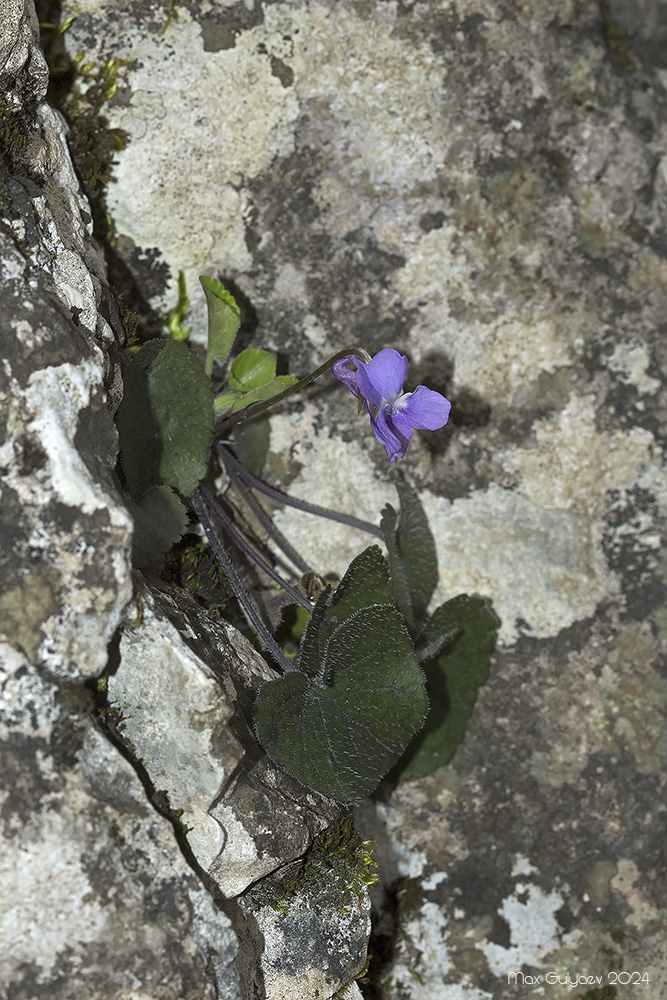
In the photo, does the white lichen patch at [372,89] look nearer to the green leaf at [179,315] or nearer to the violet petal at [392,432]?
the green leaf at [179,315]

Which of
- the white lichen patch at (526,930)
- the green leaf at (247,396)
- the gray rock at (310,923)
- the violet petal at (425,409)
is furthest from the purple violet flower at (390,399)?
the white lichen patch at (526,930)

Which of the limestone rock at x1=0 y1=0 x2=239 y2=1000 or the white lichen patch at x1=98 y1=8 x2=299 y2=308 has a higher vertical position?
the white lichen patch at x1=98 y1=8 x2=299 y2=308

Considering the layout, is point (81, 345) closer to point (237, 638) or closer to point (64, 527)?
point (64, 527)

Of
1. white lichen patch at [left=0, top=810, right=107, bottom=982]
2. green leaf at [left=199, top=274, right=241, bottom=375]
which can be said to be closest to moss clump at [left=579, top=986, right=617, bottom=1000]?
white lichen patch at [left=0, top=810, right=107, bottom=982]

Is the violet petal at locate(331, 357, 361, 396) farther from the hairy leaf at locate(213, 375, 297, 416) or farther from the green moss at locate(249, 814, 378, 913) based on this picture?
the green moss at locate(249, 814, 378, 913)

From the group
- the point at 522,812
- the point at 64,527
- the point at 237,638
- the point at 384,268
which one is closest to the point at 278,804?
the point at 237,638

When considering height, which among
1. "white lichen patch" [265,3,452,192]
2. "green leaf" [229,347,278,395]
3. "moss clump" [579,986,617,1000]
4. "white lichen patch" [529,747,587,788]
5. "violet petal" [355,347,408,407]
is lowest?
"moss clump" [579,986,617,1000]
